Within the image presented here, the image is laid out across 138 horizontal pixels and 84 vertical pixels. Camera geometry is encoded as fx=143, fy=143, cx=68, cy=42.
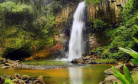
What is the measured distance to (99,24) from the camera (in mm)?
17656

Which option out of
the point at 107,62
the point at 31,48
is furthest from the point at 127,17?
the point at 31,48

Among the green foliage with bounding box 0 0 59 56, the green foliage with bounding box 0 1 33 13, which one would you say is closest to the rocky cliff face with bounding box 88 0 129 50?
the green foliage with bounding box 0 0 59 56

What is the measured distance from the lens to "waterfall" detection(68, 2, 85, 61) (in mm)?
18578

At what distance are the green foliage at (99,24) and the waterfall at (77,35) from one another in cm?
200

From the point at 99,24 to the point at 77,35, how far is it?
3291 mm

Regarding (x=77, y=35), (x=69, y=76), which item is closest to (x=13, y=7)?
(x=77, y=35)

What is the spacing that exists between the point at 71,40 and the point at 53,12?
5.26 meters

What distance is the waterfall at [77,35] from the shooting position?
1858 centimetres

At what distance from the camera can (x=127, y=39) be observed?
1152 centimetres

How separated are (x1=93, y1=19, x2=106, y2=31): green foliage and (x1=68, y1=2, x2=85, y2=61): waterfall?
78.7 inches

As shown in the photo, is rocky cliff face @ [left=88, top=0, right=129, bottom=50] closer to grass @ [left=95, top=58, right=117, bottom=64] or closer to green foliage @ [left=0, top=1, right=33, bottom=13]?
grass @ [left=95, top=58, right=117, bottom=64]

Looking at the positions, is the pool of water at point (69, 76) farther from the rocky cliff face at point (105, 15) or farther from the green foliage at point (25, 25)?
the rocky cliff face at point (105, 15)

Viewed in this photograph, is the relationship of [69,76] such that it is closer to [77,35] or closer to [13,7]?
[77,35]

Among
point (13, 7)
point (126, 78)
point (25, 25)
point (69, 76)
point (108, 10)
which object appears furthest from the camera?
point (108, 10)
